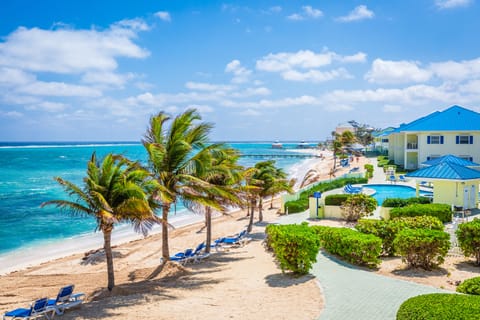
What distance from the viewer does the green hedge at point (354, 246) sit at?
1162cm

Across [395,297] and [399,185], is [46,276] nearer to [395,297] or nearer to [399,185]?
[395,297]

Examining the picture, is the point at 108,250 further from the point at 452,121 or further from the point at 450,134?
the point at 452,121

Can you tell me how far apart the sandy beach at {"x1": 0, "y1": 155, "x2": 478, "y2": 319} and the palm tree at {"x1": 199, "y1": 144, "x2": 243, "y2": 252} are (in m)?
2.25

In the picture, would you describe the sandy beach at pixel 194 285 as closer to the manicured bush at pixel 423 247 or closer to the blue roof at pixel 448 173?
the manicured bush at pixel 423 247

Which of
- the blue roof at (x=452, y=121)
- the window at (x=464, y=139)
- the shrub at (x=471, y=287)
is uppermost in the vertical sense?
the blue roof at (x=452, y=121)

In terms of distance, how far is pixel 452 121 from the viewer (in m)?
38.0

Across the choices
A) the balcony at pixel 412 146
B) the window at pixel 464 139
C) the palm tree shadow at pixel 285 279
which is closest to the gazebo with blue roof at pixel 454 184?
the palm tree shadow at pixel 285 279

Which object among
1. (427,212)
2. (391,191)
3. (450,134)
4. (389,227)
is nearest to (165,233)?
(389,227)

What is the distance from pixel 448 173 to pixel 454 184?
2.03 feet

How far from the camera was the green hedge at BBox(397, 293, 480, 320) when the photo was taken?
19.2 feet

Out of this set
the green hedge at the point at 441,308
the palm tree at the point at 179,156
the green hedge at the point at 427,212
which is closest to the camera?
the green hedge at the point at 441,308

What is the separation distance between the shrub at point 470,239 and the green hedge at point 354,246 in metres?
2.62

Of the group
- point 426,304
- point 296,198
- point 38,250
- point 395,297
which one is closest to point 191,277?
point 395,297

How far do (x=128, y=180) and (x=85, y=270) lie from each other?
320 inches
